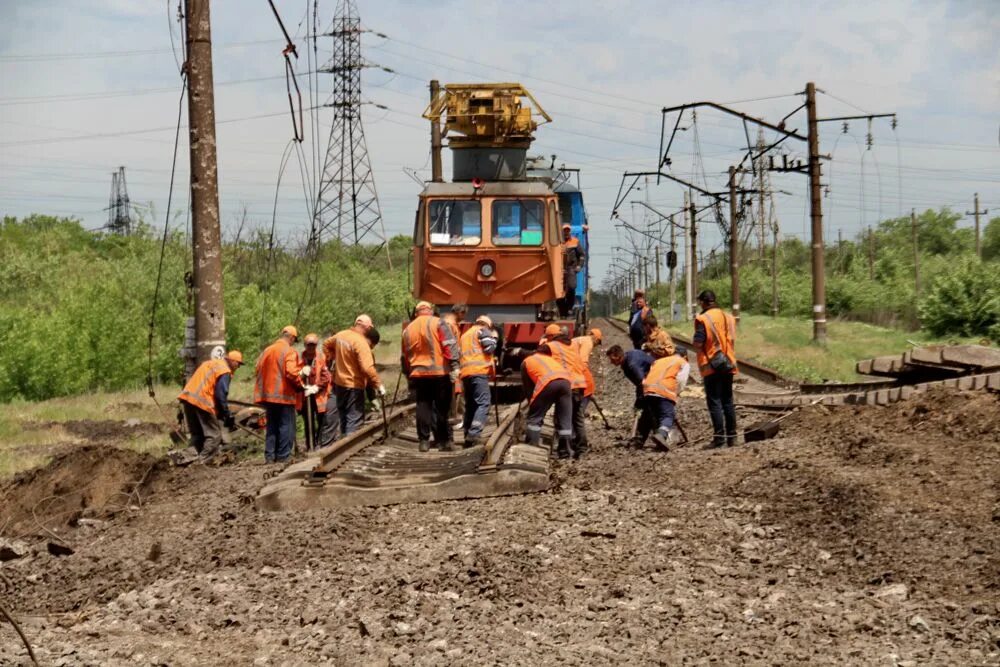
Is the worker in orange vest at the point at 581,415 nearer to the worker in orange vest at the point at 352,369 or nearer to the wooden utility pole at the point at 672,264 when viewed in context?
the worker in orange vest at the point at 352,369

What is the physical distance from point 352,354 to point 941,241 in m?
94.8

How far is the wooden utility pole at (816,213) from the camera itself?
93.0 feet

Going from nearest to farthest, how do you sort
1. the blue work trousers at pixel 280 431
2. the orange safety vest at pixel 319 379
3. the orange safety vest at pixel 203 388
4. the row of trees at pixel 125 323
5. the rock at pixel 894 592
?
1. the rock at pixel 894 592
2. the blue work trousers at pixel 280 431
3. the orange safety vest at pixel 203 388
4. the orange safety vest at pixel 319 379
5. the row of trees at pixel 125 323

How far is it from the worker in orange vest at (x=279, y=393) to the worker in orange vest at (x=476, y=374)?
6.16ft

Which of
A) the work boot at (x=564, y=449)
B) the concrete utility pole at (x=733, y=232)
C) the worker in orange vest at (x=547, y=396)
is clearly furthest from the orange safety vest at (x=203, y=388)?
the concrete utility pole at (x=733, y=232)

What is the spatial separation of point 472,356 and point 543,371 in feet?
4.10

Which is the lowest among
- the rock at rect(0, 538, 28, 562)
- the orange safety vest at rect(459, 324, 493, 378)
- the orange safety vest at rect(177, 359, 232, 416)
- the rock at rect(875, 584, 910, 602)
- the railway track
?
the rock at rect(0, 538, 28, 562)

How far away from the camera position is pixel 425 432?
12.5 m

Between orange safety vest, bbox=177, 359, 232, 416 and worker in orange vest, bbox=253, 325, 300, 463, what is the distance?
68 cm

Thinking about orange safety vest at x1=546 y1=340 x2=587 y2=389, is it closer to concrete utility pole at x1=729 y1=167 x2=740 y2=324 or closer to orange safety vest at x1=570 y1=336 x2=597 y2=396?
orange safety vest at x1=570 y1=336 x2=597 y2=396

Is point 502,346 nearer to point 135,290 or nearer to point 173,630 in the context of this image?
point 173,630

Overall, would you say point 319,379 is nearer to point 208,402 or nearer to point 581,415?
point 208,402

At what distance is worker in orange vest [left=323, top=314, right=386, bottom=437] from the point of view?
13211 mm

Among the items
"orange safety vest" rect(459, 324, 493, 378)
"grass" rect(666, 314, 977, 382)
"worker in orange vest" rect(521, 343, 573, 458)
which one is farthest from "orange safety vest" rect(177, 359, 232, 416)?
"grass" rect(666, 314, 977, 382)
